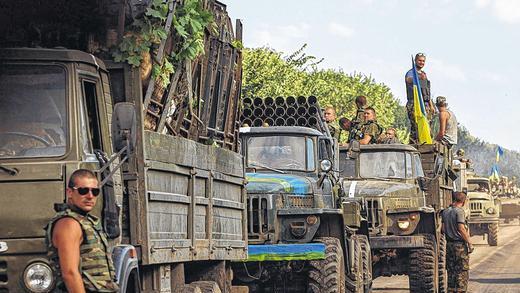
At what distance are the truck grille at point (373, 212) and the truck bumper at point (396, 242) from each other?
46 centimetres

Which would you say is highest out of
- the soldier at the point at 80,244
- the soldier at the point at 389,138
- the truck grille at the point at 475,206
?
the soldier at the point at 389,138

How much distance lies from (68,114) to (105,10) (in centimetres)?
110

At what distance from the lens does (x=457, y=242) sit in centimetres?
2080


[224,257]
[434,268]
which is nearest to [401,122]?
[434,268]

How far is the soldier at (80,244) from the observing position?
740cm

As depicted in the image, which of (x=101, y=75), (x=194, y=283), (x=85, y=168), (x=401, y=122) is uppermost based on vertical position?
(x=401, y=122)

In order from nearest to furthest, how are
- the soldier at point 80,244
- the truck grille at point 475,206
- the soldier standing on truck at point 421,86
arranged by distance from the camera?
1. the soldier at point 80,244
2. the soldier standing on truck at point 421,86
3. the truck grille at point 475,206

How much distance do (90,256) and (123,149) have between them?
921mm

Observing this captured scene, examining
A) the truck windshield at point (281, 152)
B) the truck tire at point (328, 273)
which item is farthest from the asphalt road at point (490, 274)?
the truck tire at point (328, 273)

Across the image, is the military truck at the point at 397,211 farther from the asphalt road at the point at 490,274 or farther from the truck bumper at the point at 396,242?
the asphalt road at the point at 490,274

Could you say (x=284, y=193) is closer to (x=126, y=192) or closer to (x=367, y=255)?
(x=367, y=255)

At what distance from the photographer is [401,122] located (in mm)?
110188

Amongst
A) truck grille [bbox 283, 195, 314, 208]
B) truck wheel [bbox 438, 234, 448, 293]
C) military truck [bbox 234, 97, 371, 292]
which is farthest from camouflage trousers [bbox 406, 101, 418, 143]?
truck grille [bbox 283, 195, 314, 208]

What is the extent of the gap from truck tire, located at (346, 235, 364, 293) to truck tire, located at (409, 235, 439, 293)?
89.5 inches
